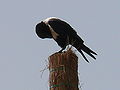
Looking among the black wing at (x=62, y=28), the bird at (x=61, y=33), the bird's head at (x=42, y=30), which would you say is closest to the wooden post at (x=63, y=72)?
the bird at (x=61, y=33)

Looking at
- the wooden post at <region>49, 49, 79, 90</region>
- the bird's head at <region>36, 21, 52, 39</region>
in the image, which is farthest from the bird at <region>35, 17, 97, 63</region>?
the wooden post at <region>49, 49, 79, 90</region>

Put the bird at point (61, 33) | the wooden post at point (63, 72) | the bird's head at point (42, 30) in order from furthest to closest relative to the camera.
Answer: the bird's head at point (42, 30)
the bird at point (61, 33)
the wooden post at point (63, 72)

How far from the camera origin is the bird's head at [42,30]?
7.75 meters

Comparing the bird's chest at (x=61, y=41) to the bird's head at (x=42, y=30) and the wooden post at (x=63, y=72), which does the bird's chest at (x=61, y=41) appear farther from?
the wooden post at (x=63, y=72)

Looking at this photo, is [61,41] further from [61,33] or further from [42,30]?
[42,30]

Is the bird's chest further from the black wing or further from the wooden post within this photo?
the wooden post

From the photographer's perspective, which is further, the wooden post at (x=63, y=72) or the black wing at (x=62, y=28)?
the black wing at (x=62, y=28)

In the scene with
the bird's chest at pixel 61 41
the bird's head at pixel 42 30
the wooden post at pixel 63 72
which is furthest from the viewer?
the bird's head at pixel 42 30

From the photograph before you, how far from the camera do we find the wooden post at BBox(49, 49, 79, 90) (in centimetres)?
462

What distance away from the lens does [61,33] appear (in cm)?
721

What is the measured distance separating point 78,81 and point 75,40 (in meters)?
2.11

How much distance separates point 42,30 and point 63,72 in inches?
129

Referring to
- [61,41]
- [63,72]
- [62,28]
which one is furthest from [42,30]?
[63,72]

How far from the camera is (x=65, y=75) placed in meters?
4.64
